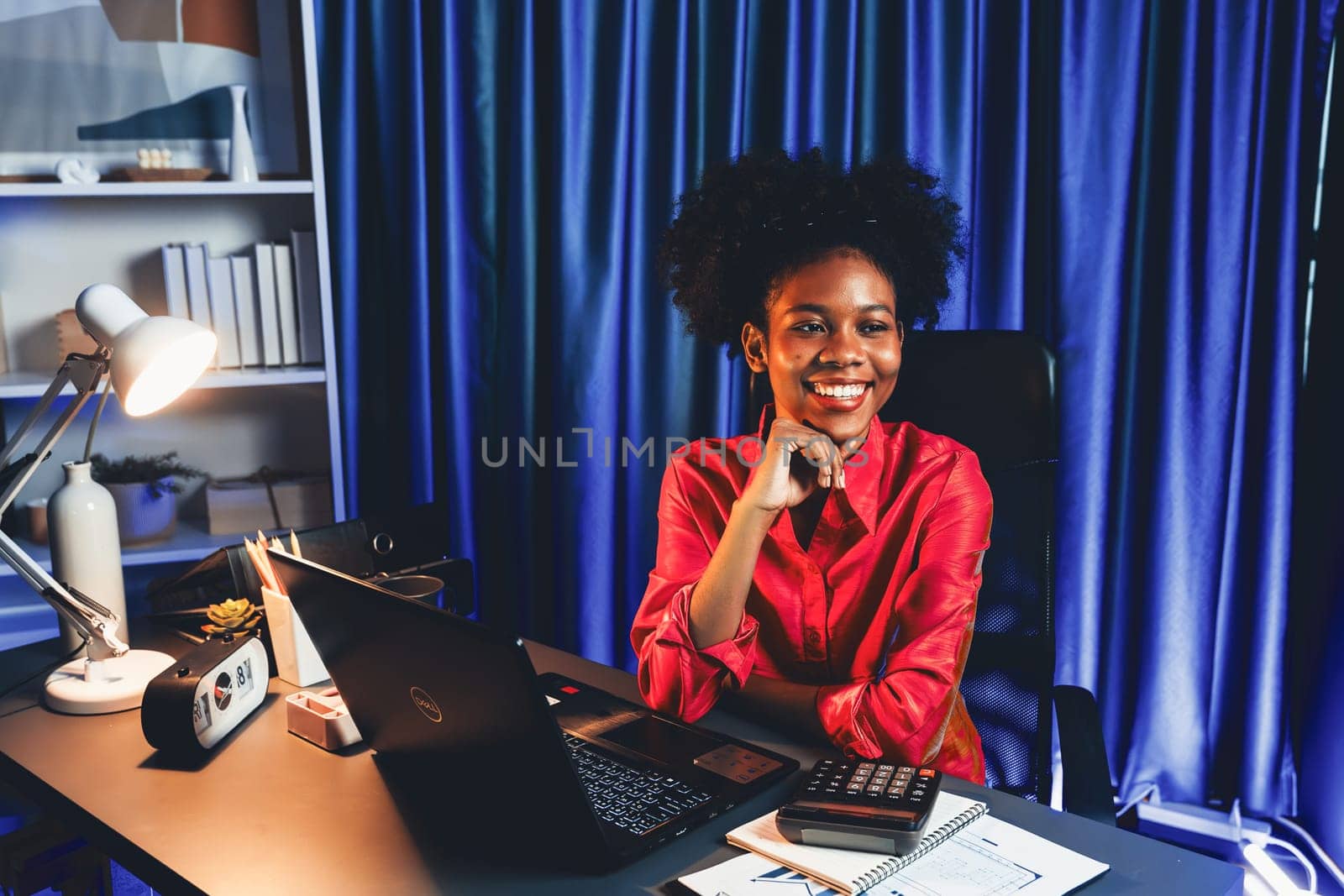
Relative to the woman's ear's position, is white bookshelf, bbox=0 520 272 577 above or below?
below

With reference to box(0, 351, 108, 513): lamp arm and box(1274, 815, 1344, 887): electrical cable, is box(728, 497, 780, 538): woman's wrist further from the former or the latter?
box(1274, 815, 1344, 887): electrical cable

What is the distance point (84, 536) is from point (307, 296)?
0.80 m

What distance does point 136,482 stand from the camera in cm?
206

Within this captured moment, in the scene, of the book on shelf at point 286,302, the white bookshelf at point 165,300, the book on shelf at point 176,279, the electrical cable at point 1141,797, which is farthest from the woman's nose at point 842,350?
the electrical cable at point 1141,797

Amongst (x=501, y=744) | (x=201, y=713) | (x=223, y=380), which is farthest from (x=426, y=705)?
(x=223, y=380)

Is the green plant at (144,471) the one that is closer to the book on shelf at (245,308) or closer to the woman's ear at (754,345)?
the book on shelf at (245,308)

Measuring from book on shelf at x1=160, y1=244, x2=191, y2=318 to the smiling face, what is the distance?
128 cm

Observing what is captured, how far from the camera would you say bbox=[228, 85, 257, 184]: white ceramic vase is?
2.02 m

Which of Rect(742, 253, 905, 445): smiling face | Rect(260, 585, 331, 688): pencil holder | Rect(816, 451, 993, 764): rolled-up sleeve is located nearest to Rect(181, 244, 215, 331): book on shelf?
Rect(260, 585, 331, 688): pencil holder

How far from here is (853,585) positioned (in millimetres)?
1450

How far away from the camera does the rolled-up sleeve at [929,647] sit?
47.4 inches

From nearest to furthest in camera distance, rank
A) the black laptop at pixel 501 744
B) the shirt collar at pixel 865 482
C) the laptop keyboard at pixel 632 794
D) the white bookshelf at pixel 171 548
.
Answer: the black laptop at pixel 501 744 → the laptop keyboard at pixel 632 794 → the shirt collar at pixel 865 482 → the white bookshelf at pixel 171 548

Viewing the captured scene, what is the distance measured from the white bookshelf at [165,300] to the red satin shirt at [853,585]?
2.98ft

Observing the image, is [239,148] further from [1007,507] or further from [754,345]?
[1007,507]
